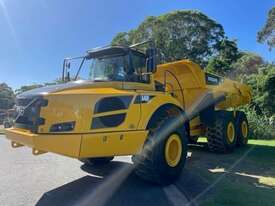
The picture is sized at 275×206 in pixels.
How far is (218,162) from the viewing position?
8.41m

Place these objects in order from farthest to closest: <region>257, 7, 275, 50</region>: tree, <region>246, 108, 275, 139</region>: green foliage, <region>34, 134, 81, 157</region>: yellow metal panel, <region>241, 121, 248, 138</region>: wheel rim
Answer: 1. <region>257, 7, 275, 50</region>: tree
2. <region>246, 108, 275, 139</region>: green foliage
3. <region>241, 121, 248, 138</region>: wheel rim
4. <region>34, 134, 81, 157</region>: yellow metal panel

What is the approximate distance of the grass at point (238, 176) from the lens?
16.9ft

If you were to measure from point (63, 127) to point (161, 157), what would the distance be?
2.02 metres

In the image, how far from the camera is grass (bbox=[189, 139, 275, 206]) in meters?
5.16

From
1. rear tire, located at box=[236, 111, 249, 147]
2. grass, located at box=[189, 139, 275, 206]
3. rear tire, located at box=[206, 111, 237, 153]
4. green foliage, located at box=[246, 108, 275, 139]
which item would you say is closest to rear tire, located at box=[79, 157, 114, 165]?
grass, located at box=[189, 139, 275, 206]

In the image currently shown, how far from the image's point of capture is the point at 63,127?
5.09 meters

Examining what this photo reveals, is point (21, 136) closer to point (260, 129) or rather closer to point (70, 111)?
point (70, 111)

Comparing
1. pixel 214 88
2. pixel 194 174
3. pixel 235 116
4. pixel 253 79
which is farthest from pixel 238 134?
pixel 253 79

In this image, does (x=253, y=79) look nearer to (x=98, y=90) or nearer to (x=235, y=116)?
(x=235, y=116)

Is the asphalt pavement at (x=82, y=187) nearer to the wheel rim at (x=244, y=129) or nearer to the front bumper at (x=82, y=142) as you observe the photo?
the front bumper at (x=82, y=142)

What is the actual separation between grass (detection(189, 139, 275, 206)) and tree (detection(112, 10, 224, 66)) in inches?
998

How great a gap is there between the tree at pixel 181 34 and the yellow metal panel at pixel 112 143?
2876 cm

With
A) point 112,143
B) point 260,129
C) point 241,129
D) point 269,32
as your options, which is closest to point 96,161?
point 112,143

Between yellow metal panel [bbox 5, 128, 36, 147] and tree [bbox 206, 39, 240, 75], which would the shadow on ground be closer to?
yellow metal panel [bbox 5, 128, 36, 147]
